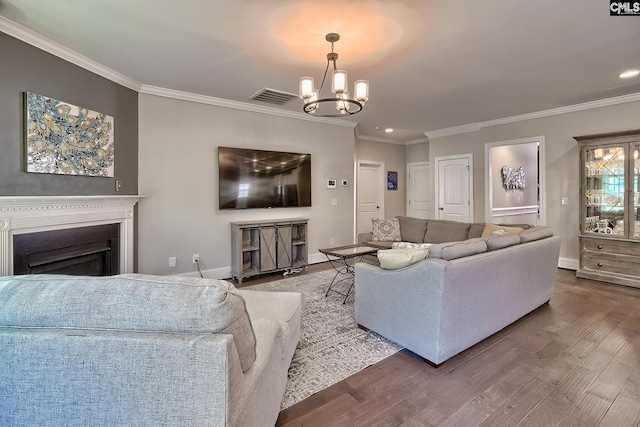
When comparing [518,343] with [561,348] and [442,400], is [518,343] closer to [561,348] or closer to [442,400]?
[561,348]

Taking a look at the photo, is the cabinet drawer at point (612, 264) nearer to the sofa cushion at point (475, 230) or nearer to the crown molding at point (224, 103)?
the sofa cushion at point (475, 230)

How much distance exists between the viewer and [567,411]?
1725mm

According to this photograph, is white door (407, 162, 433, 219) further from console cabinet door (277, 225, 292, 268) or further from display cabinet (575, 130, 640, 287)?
console cabinet door (277, 225, 292, 268)

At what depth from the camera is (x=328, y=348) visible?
2406 mm

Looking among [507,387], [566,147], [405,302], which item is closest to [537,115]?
[566,147]

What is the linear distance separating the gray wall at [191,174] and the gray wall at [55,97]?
235mm

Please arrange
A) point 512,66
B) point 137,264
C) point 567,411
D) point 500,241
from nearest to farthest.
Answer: point 567,411
point 500,241
point 512,66
point 137,264

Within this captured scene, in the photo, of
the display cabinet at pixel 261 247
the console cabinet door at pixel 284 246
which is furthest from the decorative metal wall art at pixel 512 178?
the console cabinet door at pixel 284 246

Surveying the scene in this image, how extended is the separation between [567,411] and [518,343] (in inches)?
32.2

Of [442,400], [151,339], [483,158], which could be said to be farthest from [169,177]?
[483,158]

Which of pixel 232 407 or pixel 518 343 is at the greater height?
pixel 232 407

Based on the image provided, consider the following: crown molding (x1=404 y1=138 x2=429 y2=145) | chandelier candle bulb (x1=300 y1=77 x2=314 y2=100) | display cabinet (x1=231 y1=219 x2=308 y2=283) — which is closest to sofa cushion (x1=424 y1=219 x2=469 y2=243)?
display cabinet (x1=231 y1=219 x2=308 y2=283)

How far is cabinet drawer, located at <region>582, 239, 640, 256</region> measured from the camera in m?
3.93

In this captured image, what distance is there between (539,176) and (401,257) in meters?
4.18
